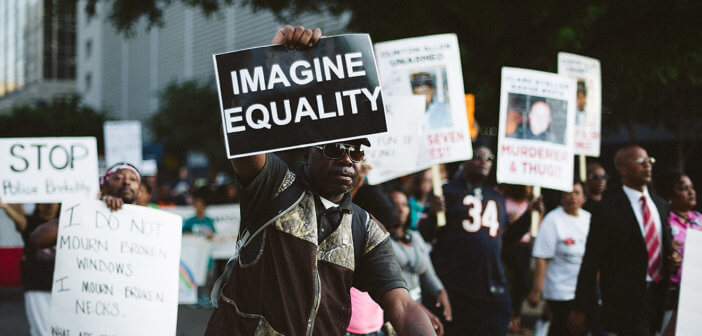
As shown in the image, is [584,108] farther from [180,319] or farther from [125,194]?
[180,319]

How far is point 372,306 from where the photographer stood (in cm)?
453

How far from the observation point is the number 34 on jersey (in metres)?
5.96

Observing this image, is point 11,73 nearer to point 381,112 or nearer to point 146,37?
point 146,37

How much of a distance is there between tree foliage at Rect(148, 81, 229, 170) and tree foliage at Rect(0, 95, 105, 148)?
7.17 meters

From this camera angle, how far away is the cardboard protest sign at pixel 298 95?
2959 mm

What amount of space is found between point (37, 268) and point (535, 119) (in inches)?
165

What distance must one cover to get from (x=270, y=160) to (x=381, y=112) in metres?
0.49

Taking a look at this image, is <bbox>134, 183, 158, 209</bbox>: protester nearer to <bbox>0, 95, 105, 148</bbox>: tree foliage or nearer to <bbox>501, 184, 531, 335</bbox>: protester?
<bbox>501, 184, 531, 335</bbox>: protester

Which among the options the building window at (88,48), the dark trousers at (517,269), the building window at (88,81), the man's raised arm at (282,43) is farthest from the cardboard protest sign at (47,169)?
the building window at (88,48)

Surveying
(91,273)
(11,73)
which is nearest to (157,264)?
(91,273)

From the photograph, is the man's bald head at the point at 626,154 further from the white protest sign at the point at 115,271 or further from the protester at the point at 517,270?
the white protest sign at the point at 115,271

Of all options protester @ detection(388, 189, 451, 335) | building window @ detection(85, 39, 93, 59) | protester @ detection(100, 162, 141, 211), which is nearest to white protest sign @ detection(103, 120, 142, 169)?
protester @ detection(100, 162, 141, 211)

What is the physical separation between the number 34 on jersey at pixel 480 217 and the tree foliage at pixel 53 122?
3963 centimetres

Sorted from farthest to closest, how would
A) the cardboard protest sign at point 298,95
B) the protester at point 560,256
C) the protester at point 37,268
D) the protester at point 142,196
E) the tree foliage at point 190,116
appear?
the tree foliage at point 190,116 < the protester at point 560,256 < the protester at point 37,268 < the protester at point 142,196 < the cardboard protest sign at point 298,95
